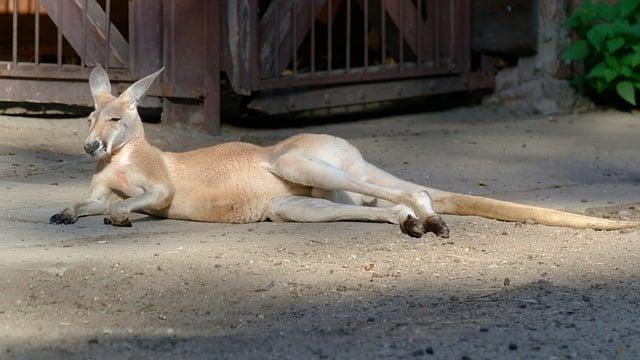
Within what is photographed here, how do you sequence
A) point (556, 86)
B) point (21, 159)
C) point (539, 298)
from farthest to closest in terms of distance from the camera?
point (556, 86), point (21, 159), point (539, 298)

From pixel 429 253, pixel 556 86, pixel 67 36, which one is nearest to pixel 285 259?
pixel 429 253

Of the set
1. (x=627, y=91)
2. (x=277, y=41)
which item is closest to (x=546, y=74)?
(x=627, y=91)

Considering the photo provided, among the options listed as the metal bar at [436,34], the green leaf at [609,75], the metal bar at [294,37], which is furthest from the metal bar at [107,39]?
the green leaf at [609,75]

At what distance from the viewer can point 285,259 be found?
5.39 m

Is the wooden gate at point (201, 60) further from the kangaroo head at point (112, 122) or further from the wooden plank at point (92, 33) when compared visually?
the kangaroo head at point (112, 122)

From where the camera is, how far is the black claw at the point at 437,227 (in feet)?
19.3

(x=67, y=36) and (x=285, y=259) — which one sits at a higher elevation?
(x=67, y=36)

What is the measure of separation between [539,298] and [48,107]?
232 inches

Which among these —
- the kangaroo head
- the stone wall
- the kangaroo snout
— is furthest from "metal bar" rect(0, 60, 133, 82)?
the stone wall

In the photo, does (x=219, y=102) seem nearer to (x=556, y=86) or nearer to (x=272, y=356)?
(x=556, y=86)

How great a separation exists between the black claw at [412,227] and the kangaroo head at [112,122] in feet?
4.88

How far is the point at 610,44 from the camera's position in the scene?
403 inches

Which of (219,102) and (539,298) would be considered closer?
(539,298)

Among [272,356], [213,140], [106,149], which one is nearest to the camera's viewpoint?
[272,356]
